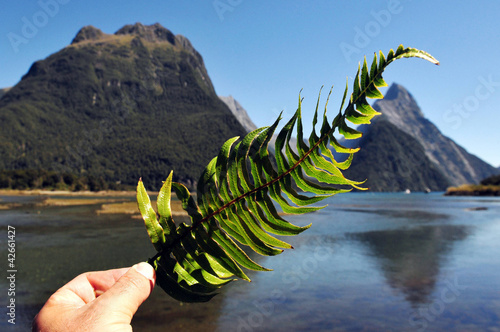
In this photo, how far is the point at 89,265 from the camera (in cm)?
1961

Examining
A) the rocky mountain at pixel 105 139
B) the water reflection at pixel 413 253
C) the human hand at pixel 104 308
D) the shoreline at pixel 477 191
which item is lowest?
the shoreline at pixel 477 191

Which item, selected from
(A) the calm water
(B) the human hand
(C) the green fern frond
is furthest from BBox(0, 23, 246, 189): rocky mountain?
(C) the green fern frond

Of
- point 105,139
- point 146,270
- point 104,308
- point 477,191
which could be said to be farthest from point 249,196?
point 105,139

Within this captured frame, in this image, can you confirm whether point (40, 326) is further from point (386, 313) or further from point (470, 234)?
point (470, 234)

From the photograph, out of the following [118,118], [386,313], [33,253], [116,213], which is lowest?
[386,313]

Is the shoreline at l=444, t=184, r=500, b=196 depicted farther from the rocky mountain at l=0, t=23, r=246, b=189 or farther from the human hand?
the human hand

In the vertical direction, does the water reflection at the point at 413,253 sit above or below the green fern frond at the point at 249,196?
below

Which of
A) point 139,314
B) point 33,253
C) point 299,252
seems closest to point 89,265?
point 33,253

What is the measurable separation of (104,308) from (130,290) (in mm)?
72

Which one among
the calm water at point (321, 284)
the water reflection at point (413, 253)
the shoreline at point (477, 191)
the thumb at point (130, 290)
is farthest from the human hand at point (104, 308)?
the shoreline at point (477, 191)

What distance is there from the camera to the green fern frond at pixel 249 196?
0.74 metres

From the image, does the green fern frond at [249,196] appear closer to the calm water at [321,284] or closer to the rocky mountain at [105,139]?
the calm water at [321,284]

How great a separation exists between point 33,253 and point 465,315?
25.1 meters

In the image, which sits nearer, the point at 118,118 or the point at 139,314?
the point at 139,314
